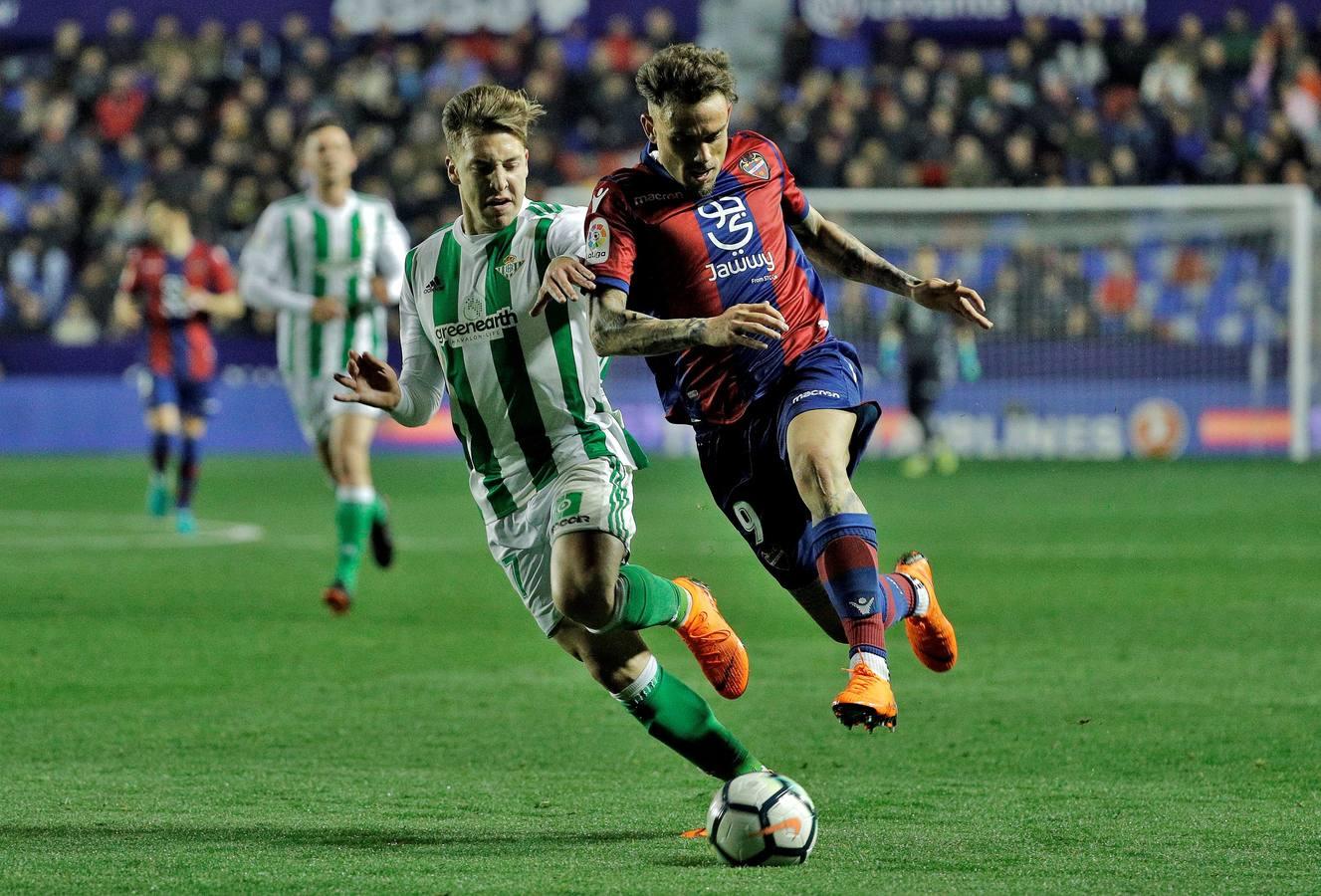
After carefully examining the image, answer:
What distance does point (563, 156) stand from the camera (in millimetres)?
24672

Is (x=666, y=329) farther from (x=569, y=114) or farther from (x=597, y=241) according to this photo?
(x=569, y=114)

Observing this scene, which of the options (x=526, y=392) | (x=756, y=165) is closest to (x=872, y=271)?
(x=756, y=165)

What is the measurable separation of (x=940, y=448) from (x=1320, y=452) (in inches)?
173

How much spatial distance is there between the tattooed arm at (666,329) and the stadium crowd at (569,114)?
17526 mm

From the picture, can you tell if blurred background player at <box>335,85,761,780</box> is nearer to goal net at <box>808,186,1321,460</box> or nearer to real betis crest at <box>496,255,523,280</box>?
real betis crest at <box>496,255,523,280</box>

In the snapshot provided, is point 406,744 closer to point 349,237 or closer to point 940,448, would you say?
point 349,237

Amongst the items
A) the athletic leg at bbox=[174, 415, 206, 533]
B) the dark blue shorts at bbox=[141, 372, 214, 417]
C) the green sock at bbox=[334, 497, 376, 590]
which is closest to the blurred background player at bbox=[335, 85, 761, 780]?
the green sock at bbox=[334, 497, 376, 590]

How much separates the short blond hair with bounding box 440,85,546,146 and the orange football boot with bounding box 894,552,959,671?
75.3 inches

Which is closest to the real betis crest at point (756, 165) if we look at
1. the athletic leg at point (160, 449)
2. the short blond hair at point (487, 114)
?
the short blond hair at point (487, 114)

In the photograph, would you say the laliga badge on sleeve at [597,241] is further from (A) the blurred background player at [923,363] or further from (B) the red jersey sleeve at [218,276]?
(A) the blurred background player at [923,363]

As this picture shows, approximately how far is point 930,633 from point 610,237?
165 cm

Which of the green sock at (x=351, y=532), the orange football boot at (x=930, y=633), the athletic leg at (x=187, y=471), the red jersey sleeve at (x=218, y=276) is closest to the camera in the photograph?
the orange football boot at (x=930, y=633)

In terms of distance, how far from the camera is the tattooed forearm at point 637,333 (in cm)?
534

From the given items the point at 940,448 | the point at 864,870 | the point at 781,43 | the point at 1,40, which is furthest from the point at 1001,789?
the point at 1,40
